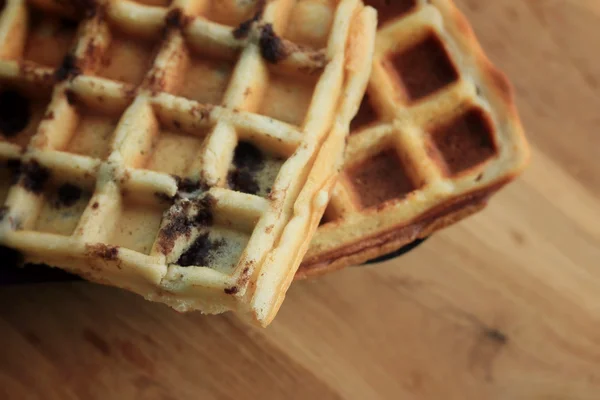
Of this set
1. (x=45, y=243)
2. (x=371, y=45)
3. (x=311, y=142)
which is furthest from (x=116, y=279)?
(x=371, y=45)

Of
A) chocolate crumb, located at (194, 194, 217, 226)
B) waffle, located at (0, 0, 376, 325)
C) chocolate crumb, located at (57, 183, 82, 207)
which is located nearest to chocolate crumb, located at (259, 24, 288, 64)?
waffle, located at (0, 0, 376, 325)

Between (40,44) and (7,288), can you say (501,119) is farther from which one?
(7,288)

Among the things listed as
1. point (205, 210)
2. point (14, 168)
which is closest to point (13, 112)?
point (14, 168)

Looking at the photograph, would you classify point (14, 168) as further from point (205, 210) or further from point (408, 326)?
Answer: point (408, 326)

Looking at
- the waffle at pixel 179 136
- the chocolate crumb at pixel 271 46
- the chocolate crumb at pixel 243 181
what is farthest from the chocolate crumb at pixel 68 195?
the chocolate crumb at pixel 271 46

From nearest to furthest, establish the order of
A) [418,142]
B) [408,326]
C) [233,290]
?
1. [233,290]
2. [418,142]
3. [408,326]

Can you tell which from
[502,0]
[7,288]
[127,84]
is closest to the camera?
[127,84]

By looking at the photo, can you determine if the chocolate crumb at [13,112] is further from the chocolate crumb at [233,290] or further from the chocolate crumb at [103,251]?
the chocolate crumb at [233,290]
